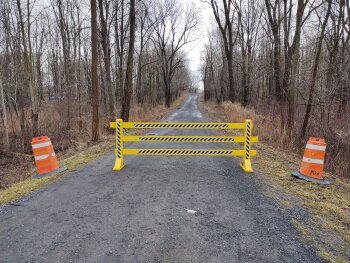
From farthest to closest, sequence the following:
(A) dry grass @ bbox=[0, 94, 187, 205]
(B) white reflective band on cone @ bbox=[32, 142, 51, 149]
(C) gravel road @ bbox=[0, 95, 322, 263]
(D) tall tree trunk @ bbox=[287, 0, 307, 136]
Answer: (D) tall tree trunk @ bbox=[287, 0, 307, 136]
(B) white reflective band on cone @ bbox=[32, 142, 51, 149]
(A) dry grass @ bbox=[0, 94, 187, 205]
(C) gravel road @ bbox=[0, 95, 322, 263]

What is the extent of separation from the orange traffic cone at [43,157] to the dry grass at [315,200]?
Answer: 216 inches

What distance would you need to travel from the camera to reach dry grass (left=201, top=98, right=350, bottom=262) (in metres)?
3.32

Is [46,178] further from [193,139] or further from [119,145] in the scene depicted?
[193,139]

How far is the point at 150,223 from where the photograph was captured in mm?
3799

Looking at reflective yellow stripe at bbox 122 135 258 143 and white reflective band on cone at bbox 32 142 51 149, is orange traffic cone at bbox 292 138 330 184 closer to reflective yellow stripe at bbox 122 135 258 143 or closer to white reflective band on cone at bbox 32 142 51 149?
reflective yellow stripe at bbox 122 135 258 143

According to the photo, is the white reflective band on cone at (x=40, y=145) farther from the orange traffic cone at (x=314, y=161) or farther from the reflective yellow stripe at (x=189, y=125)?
the orange traffic cone at (x=314, y=161)

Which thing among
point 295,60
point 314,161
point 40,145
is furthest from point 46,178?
point 295,60

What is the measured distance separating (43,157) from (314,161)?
6942mm

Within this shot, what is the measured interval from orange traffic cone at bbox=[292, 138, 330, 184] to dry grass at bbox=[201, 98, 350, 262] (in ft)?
1.05

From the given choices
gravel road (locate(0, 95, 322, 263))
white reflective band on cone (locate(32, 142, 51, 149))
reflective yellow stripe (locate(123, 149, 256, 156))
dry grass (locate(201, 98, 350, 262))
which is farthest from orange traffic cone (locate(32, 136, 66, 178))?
dry grass (locate(201, 98, 350, 262))

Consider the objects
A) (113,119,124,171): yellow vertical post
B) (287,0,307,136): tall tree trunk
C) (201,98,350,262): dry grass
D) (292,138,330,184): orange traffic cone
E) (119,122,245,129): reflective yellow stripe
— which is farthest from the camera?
(287,0,307,136): tall tree trunk

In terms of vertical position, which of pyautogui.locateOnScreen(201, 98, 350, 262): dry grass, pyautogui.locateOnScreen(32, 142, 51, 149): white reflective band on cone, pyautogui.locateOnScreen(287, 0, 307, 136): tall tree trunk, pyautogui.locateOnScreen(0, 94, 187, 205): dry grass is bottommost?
pyautogui.locateOnScreen(0, 94, 187, 205): dry grass

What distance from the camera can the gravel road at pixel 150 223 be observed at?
308 cm

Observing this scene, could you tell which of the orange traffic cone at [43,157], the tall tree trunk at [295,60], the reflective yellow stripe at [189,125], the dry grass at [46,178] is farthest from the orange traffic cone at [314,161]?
the orange traffic cone at [43,157]
